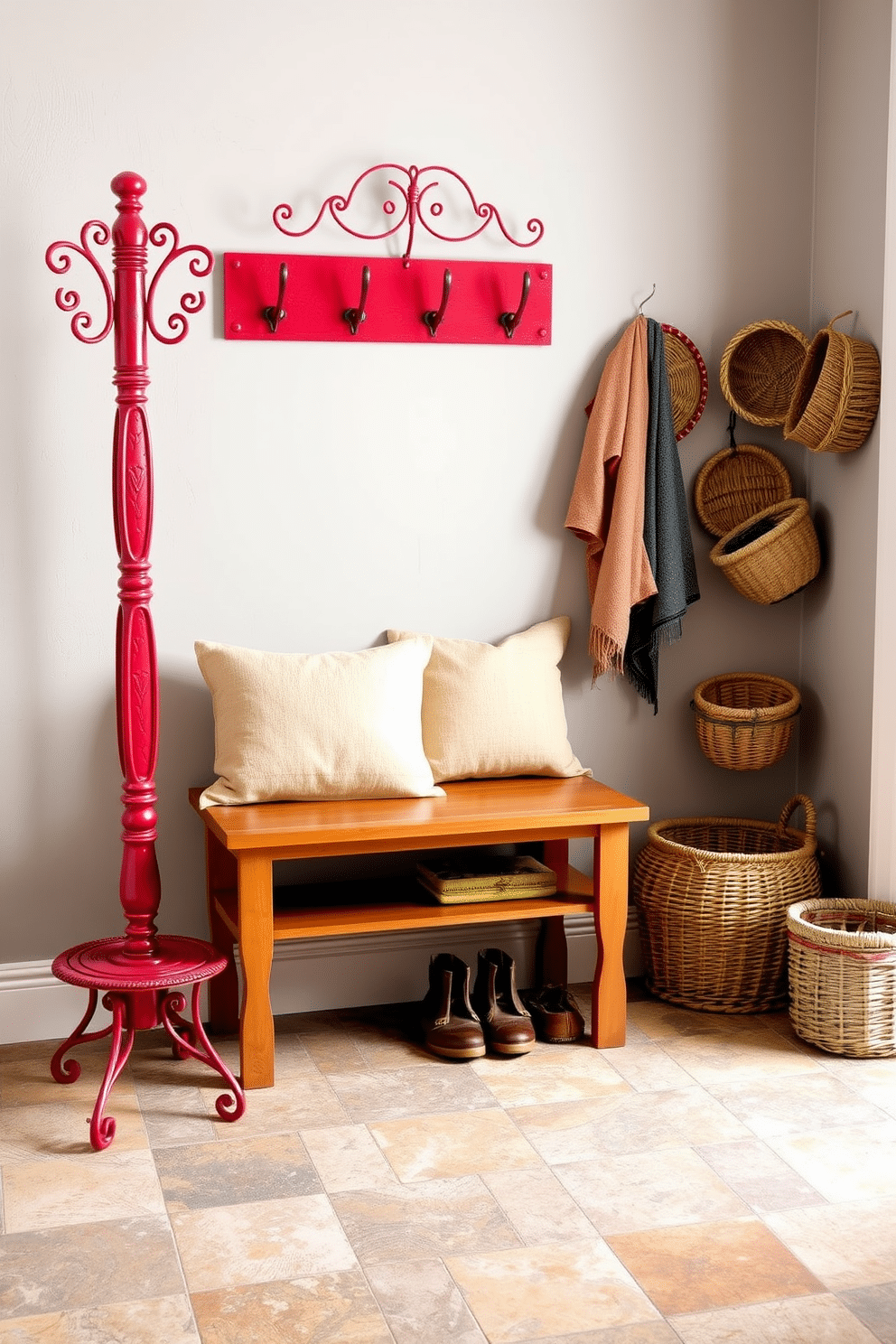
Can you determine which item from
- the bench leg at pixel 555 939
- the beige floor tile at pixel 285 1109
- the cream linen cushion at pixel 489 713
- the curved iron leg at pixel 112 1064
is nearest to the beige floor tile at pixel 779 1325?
the beige floor tile at pixel 285 1109

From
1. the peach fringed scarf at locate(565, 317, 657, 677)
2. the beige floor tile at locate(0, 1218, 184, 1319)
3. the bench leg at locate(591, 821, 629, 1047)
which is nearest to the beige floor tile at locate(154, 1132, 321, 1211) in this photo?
the beige floor tile at locate(0, 1218, 184, 1319)

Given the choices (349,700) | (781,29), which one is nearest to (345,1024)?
(349,700)

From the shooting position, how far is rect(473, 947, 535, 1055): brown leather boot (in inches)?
118

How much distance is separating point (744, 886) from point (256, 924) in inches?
46.2

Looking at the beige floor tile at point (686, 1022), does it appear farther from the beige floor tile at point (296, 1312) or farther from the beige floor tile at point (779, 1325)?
the beige floor tile at point (296, 1312)

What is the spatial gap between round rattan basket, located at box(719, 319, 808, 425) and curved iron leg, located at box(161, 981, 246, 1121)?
1.95 metres

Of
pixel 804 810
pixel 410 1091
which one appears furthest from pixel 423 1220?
pixel 804 810

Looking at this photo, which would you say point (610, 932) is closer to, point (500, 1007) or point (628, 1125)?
point (500, 1007)

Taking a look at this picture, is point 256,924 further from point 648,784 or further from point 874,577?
point 874,577

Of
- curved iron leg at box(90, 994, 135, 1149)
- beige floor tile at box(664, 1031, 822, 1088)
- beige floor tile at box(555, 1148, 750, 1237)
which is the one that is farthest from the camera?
beige floor tile at box(664, 1031, 822, 1088)

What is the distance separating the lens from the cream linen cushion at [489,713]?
10.3 feet

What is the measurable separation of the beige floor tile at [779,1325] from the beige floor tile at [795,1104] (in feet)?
1.96

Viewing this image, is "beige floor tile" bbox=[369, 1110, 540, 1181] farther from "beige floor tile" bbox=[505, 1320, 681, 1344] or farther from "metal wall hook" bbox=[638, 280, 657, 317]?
"metal wall hook" bbox=[638, 280, 657, 317]

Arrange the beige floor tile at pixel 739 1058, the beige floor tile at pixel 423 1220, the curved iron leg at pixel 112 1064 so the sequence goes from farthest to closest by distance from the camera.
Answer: the beige floor tile at pixel 739 1058, the curved iron leg at pixel 112 1064, the beige floor tile at pixel 423 1220
